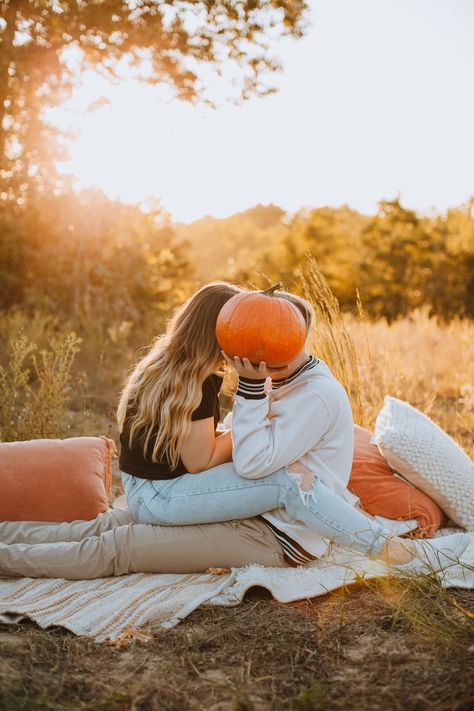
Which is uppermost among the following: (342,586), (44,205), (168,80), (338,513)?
(168,80)

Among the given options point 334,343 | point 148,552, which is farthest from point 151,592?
point 334,343

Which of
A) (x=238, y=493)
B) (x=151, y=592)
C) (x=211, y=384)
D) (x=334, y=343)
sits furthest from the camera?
(x=334, y=343)

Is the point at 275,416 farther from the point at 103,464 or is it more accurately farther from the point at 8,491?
the point at 8,491

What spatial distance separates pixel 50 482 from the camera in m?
3.36

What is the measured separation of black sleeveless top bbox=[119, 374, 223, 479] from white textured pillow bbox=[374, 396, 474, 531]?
1058mm

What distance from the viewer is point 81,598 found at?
2830 millimetres

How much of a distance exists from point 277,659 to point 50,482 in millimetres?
1531

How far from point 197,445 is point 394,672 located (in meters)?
1.25

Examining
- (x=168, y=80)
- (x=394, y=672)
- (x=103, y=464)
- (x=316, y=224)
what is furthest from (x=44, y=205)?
(x=316, y=224)

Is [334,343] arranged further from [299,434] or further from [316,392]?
[299,434]

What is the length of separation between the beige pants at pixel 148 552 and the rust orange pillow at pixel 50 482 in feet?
0.85

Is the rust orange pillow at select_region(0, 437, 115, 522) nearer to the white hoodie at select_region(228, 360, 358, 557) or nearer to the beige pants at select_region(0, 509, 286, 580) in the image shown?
the beige pants at select_region(0, 509, 286, 580)

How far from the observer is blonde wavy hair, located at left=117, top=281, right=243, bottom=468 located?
117 inches

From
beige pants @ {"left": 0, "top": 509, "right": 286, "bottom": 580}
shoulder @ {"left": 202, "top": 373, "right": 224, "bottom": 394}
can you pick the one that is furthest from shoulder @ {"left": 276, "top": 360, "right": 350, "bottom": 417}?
beige pants @ {"left": 0, "top": 509, "right": 286, "bottom": 580}
